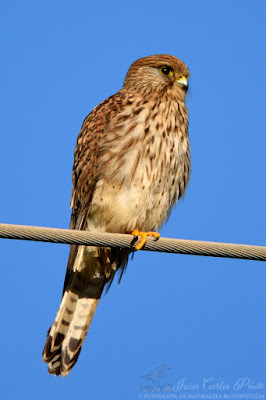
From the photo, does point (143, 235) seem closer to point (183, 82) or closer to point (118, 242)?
point (118, 242)

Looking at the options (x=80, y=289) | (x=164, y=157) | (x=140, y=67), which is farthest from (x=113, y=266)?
(x=140, y=67)

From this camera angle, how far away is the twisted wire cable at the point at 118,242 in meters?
2.90

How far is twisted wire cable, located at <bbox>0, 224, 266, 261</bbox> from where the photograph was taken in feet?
9.53

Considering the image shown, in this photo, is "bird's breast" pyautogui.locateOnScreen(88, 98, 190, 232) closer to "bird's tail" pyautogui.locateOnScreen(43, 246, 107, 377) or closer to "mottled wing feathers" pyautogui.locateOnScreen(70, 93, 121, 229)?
"mottled wing feathers" pyautogui.locateOnScreen(70, 93, 121, 229)

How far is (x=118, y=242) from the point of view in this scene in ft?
10.6

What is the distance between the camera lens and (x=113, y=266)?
4871 mm

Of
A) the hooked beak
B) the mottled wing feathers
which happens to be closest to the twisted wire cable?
the mottled wing feathers

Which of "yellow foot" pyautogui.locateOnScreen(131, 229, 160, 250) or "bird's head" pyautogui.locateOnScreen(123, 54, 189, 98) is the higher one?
"bird's head" pyautogui.locateOnScreen(123, 54, 189, 98)

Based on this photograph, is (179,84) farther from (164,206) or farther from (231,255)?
(231,255)

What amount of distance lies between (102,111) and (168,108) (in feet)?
1.56

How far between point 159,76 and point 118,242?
7.39 feet

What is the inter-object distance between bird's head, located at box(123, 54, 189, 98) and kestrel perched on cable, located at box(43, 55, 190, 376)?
2cm

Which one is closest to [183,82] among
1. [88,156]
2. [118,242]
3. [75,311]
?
[88,156]

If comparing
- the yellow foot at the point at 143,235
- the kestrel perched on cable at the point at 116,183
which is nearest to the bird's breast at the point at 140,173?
the kestrel perched on cable at the point at 116,183
